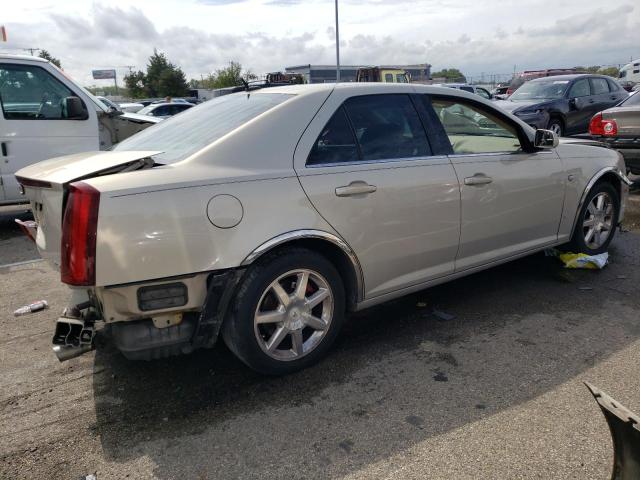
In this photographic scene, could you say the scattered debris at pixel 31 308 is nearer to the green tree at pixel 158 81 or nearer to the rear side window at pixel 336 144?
the rear side window at pixel 336 144

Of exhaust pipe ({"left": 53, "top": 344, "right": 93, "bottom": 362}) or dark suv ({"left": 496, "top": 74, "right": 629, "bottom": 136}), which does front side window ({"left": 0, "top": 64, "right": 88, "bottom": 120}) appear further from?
dark suv ({"left": 496, "top": 74, "right": 629, "bottom": 136})

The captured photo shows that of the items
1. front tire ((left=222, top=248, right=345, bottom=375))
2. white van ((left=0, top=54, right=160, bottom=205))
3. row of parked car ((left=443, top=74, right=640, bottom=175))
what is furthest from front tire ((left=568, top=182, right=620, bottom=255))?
row of parked car ((left=443, top=74, right=640, bottom=175))

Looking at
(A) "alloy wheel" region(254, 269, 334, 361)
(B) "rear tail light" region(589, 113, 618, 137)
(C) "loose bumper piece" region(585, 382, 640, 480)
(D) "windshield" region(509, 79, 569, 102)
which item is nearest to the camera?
(C) "loose bumper piece" region(585, 382, 640, 480)

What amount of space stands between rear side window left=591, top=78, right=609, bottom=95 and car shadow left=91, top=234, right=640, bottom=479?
33.8 feet

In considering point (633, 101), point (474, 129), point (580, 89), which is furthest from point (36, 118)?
point (580, 89)

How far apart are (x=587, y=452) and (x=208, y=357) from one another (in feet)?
7.20

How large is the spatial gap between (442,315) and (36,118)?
5504mm

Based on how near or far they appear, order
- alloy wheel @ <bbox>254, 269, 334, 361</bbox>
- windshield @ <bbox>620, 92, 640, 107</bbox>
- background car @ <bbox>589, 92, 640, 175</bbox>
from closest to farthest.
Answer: alloy wheel @ <bbox>254, 269, 334, 361</bbox> → background car @ <bbox>589, 92, 640, 175</bbox> → windshield @ <bbox>620, 92, 640, 107</bbox>

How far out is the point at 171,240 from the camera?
2.62 meters

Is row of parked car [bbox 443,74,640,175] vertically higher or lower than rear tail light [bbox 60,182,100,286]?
higher

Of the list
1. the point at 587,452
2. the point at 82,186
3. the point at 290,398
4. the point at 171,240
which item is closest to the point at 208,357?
the point at 290,398

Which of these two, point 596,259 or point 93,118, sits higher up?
point 93,118

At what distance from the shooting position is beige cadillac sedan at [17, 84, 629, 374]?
8.59 feet

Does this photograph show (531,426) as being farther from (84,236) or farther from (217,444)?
(84,236)
